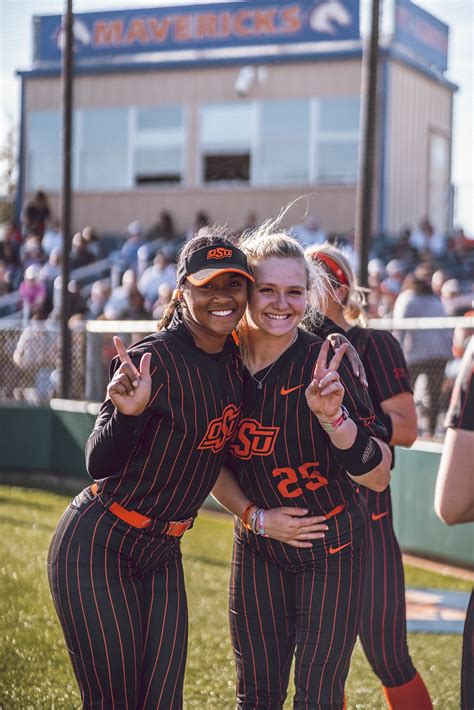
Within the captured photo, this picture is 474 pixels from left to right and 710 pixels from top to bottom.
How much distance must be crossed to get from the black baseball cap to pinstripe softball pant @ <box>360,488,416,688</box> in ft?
4.39

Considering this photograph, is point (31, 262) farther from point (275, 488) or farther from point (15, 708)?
point (275, 488)

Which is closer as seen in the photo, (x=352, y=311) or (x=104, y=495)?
(x=104, y=495)

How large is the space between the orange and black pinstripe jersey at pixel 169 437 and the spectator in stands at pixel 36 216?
54.2 feet

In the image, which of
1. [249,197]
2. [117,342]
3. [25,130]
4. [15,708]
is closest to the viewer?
[117,342]

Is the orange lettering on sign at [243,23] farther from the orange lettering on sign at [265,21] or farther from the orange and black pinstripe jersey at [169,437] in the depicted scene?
the orange and black pinstripe jersey at [169,437]

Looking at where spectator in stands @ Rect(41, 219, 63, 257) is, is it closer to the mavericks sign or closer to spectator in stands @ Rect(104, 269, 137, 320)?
spectator in stands @ Rect(104, 269, 137, 320)

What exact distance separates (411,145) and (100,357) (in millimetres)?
12251

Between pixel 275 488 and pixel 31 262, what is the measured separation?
14985 millimetres

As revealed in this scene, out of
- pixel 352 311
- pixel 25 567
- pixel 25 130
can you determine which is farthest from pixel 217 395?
pixel 25 130

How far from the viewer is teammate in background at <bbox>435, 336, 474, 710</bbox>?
322 centimetres

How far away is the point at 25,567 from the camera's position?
27.0 feet

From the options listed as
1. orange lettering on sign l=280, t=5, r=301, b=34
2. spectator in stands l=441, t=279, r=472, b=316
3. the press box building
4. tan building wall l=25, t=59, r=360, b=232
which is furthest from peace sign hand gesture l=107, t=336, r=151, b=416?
orange lettering on sign l=280, t=5, r=301, b=34

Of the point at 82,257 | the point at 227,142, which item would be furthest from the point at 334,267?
the point at 227,142

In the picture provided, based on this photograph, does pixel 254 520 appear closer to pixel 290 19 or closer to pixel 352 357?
pixel 352 357
